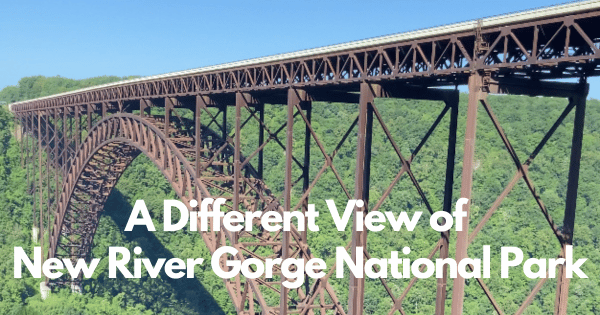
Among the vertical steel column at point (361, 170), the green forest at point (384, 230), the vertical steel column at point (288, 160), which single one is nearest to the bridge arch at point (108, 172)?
A: the vertical steel column at point (288, 160)

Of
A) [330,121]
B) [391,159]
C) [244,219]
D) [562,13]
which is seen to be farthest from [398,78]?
[330,121]

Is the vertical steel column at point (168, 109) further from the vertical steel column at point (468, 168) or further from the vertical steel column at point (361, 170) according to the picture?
the vertical steel column at point (468, 168)

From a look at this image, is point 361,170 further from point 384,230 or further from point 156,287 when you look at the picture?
point 384,230

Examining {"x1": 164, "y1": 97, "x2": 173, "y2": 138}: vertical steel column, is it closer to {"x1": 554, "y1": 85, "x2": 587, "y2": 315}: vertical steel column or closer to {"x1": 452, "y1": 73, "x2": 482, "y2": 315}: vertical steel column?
{"x1": 452, "y1": 73, "x2": 482, "y2": 315}: vertical steel column

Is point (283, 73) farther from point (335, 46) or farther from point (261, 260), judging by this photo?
point (261, 260)

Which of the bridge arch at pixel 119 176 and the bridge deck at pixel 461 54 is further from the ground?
the bridge deck at pixel 461 54

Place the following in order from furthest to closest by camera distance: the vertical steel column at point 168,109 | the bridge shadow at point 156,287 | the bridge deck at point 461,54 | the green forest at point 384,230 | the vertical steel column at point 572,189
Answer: the bridge shadow at point 156,287 < the green forest at point 384,230 < the vertical steel column at point 168,109 < the vertical steel column at point 572,189 < the bridge deck at point 461,54
